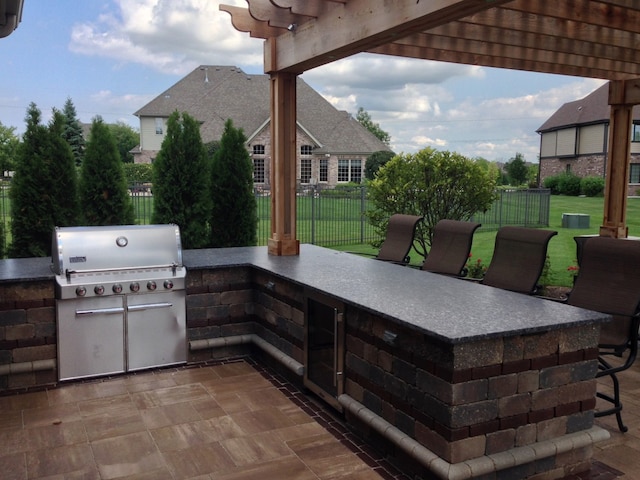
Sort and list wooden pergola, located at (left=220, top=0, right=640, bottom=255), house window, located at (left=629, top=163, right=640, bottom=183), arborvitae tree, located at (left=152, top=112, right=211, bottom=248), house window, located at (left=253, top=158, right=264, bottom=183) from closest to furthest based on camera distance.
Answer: wooden pergola, located at (left=220, top=0, right=640, bottom=255) < arborvitae tree, located at (left=152, top=112, right=211, bottom=248) < house window, located at (left=629, top=163, right=640, bottom=183) < house window, located at (left=253, top=158, right=264, bottom=183)

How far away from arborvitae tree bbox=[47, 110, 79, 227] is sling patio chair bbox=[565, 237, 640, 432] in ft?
15.2

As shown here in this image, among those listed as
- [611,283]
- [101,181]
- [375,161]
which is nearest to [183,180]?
[101,181]

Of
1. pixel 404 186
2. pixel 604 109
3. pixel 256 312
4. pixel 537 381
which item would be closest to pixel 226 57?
pixel 604 109

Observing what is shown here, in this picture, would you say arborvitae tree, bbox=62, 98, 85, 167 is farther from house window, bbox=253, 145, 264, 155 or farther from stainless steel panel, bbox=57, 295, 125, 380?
stainless steel panel, bbox=57, 295, 125, 380

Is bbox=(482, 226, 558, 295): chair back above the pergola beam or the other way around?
the other way around

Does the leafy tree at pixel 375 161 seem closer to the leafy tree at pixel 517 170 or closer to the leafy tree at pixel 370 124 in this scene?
the leafy tree at pixel 517 170

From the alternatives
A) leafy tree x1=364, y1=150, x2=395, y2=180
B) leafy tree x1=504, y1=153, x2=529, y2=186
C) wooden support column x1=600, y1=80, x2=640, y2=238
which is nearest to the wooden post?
wooden support column x1=600, y1=80, x2=640, y2=238

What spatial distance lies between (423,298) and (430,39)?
2.60 m

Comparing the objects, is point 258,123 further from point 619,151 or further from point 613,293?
point 613,293

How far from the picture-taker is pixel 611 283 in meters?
3.58

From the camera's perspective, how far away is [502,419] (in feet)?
8.45

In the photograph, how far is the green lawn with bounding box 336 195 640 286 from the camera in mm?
9156

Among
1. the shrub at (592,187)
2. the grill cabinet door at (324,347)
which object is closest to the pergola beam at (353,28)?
the grill cabinet door at (324,347)

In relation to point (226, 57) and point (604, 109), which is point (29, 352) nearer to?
point (604, 109)
